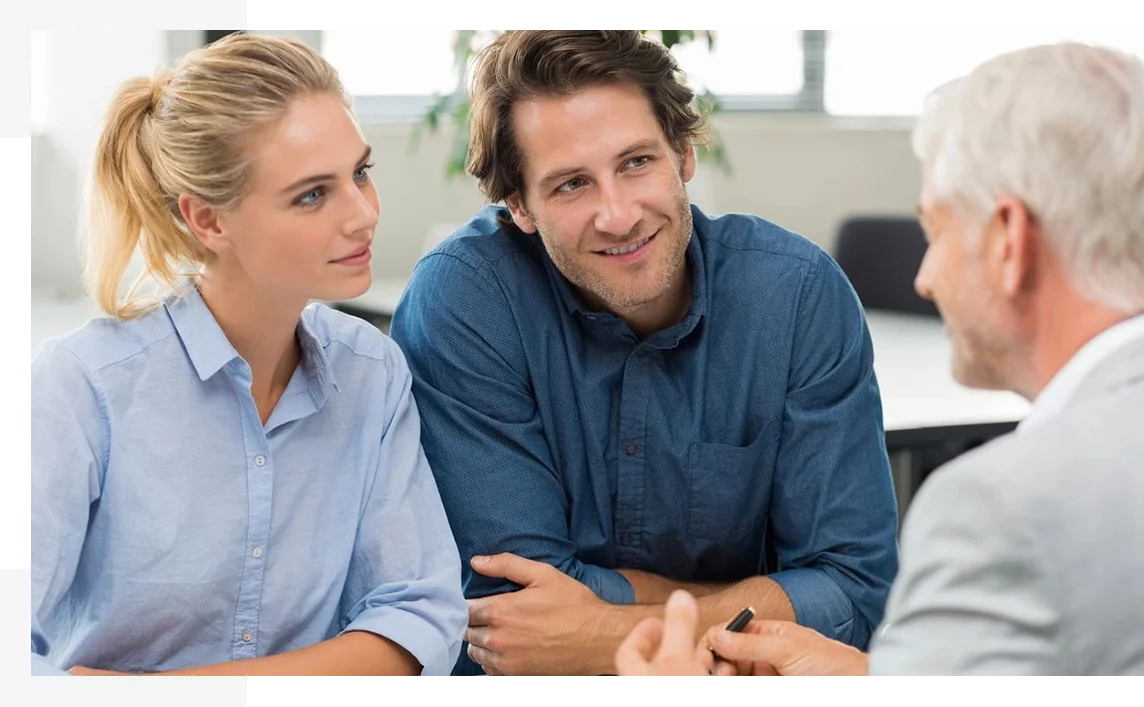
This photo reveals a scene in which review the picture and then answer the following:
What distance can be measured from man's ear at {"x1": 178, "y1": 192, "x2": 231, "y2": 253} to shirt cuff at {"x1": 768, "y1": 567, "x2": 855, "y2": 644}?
0.79 meters

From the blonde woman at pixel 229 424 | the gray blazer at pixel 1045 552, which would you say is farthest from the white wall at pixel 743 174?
the gray blazer at pixel 1045 552

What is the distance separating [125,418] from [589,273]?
595 mm

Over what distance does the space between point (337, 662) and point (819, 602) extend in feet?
2.00

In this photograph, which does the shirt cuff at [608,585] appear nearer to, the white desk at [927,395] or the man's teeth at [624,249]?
the man's teeth at [624,249]

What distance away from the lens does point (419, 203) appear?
4594 mm

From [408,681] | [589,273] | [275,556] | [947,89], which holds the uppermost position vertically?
[947,89]

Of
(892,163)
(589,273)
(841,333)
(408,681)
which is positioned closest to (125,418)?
(408,681)

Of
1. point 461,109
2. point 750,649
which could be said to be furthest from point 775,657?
point 461,109

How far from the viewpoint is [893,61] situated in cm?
495

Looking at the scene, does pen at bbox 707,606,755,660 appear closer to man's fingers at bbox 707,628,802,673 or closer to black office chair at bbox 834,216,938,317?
man's fingers at bbox 707,628,802,673

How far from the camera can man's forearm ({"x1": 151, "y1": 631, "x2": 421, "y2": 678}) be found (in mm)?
1269

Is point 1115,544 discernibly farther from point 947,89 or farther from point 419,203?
point 419,203

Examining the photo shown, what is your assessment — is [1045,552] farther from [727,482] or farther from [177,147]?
[177,147]

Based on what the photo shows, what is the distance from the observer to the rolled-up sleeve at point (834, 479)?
159cm
